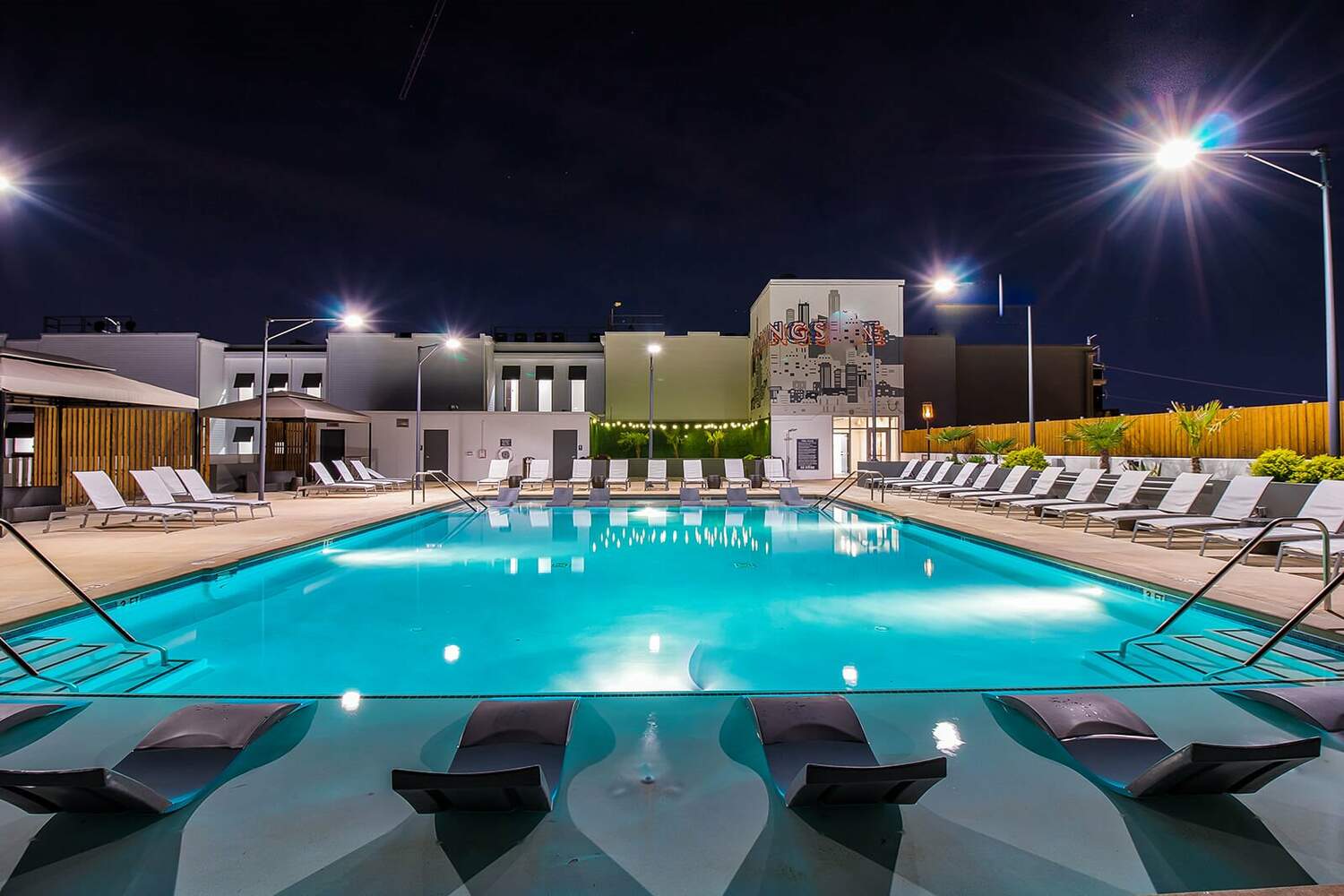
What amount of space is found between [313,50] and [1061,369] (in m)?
31.8

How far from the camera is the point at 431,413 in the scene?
21312mm

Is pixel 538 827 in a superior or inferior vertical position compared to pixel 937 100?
inferior

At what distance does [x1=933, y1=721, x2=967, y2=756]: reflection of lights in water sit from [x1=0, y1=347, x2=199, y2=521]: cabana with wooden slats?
35.2 ft

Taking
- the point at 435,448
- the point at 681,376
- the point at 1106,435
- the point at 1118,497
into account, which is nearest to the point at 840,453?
the point at 681,376

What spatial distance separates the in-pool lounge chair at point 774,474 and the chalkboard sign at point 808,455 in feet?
17.8

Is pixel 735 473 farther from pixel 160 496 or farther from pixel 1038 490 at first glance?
pixel 160 496

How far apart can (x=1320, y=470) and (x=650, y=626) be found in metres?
7.66

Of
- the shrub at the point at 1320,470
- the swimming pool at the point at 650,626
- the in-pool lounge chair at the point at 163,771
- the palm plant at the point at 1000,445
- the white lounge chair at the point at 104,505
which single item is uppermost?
the palm plant at the point at 1000,445

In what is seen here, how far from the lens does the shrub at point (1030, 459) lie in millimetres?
13906

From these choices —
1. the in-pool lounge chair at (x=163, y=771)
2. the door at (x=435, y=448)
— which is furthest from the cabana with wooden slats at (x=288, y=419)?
the in-pool lounge chair at (x=163, y=771)

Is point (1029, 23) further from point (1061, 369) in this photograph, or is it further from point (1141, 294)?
point (1141, 294)

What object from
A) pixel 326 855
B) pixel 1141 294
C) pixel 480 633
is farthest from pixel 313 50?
pixel 1141 294

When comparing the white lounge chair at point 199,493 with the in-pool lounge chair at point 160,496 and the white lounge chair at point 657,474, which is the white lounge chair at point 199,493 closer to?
the in-pool lounge chair at point 160,496

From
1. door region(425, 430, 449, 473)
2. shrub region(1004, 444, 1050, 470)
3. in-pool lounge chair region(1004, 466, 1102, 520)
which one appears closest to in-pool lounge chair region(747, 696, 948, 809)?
in-pool lounge chair region(1004, 466, 1102, 520)
